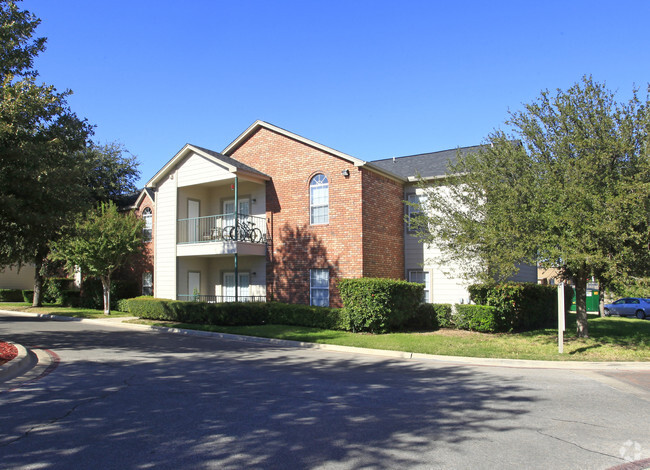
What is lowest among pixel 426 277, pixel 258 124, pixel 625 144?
pixel 426 277

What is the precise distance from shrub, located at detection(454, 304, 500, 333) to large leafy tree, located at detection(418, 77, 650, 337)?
Result: 231 centimetres

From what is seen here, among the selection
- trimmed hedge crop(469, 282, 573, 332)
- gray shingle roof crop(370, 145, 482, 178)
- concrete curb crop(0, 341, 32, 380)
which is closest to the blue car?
trimmed hedge crop(469, 282, 573, 332)

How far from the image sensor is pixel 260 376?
9102 mm

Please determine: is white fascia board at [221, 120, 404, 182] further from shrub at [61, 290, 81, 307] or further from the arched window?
shrub at [61, 290, 81, 307]

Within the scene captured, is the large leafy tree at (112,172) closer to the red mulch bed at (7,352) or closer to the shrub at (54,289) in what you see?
the shrub at (54,289)

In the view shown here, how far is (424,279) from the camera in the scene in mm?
19812

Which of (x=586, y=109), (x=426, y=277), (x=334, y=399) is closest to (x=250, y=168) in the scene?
(x=426, y=277)

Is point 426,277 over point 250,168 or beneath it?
beneath

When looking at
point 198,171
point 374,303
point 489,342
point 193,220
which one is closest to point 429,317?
point 374,303

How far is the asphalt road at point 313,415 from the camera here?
194 inches

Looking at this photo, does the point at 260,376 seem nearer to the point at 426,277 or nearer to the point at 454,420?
the point at 454,420

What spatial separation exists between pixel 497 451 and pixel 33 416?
5654 millimetres

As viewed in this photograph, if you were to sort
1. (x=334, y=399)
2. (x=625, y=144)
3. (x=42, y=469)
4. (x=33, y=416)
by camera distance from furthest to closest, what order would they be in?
(x=625, y=144) → (x=334, y=399) → (x=33, y=416) → (x=42, y=469)

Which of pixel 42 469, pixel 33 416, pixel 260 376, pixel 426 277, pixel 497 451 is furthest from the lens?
pixel 426 277
